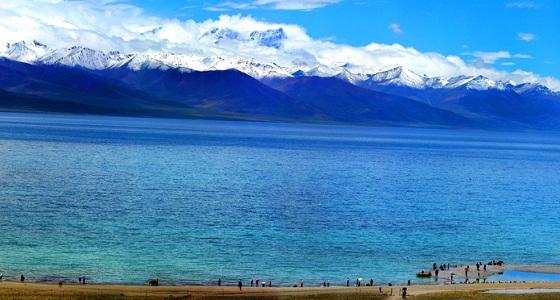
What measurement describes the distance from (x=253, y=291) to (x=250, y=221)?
24.7 meters

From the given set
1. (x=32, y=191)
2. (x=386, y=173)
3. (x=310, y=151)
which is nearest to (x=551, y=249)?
(x=32, y=191)

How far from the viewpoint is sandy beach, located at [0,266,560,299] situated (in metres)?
45.1

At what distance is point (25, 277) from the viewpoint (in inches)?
1971

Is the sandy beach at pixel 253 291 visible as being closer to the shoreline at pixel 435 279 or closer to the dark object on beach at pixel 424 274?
the shoreline at pixel 435 279

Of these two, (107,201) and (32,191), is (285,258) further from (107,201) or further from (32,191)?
(32,191)

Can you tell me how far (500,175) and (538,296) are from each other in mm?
98971

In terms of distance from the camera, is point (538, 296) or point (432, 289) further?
point (432, 289)

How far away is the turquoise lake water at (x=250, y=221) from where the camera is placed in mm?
55344

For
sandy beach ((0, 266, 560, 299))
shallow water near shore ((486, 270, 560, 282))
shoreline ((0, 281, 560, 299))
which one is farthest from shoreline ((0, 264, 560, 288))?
shoreline ((0, 281, 560, 299))

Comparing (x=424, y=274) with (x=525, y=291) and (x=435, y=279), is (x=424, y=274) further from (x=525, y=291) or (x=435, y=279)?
(x=525, y=291)

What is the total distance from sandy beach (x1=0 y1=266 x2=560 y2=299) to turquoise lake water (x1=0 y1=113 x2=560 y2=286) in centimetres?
261

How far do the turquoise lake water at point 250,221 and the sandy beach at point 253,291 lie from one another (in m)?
2.61

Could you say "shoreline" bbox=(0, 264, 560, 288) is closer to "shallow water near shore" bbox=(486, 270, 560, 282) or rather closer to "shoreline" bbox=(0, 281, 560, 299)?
"shallow water near shore" bbox=(486, 270, 560, 282)

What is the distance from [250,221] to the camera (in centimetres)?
7294
